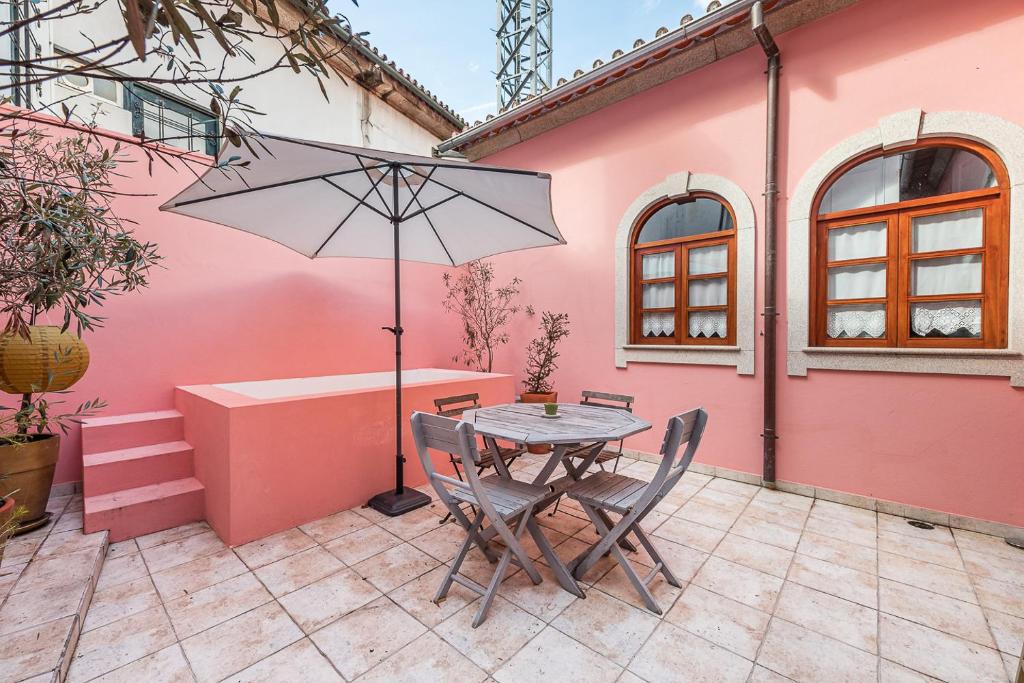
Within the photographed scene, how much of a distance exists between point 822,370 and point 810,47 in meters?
2.83

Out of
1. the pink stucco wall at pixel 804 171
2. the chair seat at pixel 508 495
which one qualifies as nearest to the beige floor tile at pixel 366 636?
the chair seat at pixel 508 495

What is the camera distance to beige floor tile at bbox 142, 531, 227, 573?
8.80ft

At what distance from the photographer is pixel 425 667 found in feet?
6.32

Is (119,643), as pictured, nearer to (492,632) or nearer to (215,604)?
(215,604)

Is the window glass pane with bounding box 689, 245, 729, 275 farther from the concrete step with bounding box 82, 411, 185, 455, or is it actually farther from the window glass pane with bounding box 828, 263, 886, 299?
the concrete step with bounding box 82, 411, 185, 455

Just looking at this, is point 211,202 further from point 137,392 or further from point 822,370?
point 822,370

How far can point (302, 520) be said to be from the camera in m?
3.22

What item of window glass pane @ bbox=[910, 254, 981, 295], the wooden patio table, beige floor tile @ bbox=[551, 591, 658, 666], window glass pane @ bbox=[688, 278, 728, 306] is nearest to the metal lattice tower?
window glass pane @ bbox=[688, 278, 728, 306]

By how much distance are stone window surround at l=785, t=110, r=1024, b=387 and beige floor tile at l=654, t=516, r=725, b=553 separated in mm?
1685

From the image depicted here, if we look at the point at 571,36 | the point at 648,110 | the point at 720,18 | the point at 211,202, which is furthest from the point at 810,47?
the point at 571,36

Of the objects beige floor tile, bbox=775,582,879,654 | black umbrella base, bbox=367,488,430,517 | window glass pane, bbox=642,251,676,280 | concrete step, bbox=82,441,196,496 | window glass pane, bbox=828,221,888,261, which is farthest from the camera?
window glass pane, bbox=642,251,676,280

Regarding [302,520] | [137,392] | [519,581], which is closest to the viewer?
[519,581]

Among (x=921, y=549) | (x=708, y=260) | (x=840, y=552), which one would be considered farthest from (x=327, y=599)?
(x=708, y=260)

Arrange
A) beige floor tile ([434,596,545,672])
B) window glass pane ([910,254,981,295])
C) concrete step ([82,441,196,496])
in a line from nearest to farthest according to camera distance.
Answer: beige floor tile ([434,596,545,672]), concrete step ([82,441,196,496]), window glass pane ([910,254,981,295])
